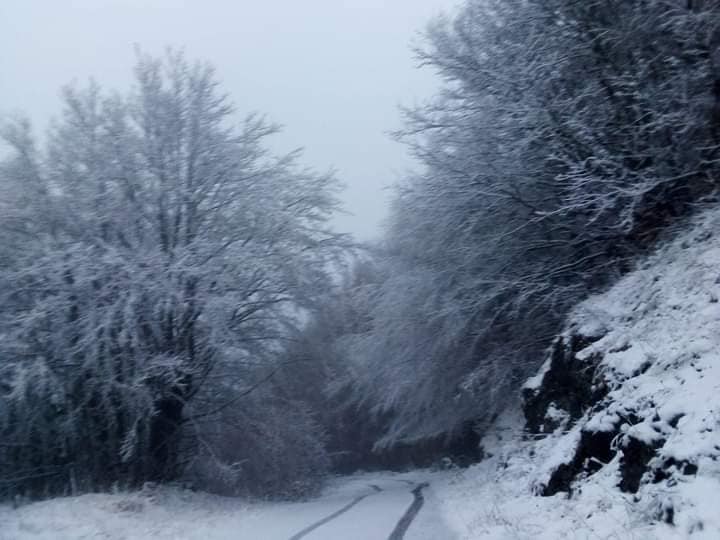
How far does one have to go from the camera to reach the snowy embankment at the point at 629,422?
6195mm

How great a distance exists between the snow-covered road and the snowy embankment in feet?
3.49

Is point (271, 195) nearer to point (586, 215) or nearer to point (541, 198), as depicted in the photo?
point (541, 198)

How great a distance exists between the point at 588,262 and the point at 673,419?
26.4 ft

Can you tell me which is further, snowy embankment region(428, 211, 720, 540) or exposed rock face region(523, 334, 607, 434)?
exposed rock face region(523, 334, 607, 434)

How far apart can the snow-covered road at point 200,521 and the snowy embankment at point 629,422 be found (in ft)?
3.49

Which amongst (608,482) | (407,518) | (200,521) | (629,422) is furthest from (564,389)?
(200,521)

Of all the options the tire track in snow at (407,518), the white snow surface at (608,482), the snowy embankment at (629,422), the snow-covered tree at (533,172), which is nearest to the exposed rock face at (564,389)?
the snowy embankment at (629,422)

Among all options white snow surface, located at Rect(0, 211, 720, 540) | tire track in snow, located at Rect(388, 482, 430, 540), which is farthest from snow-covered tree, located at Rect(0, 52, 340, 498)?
tire track in snow, located at Rect(388, 482, 430, 540)

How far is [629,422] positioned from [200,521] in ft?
30.0

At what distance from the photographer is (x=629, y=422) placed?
790cm

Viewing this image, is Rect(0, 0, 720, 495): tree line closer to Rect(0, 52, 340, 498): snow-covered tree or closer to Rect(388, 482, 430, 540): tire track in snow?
Rect(0, 52, 340, 498): snow-covered tree

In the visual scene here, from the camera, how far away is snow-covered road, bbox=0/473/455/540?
1105 cm

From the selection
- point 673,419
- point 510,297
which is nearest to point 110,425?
point 510,297

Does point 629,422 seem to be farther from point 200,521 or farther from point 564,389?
point 200,521
